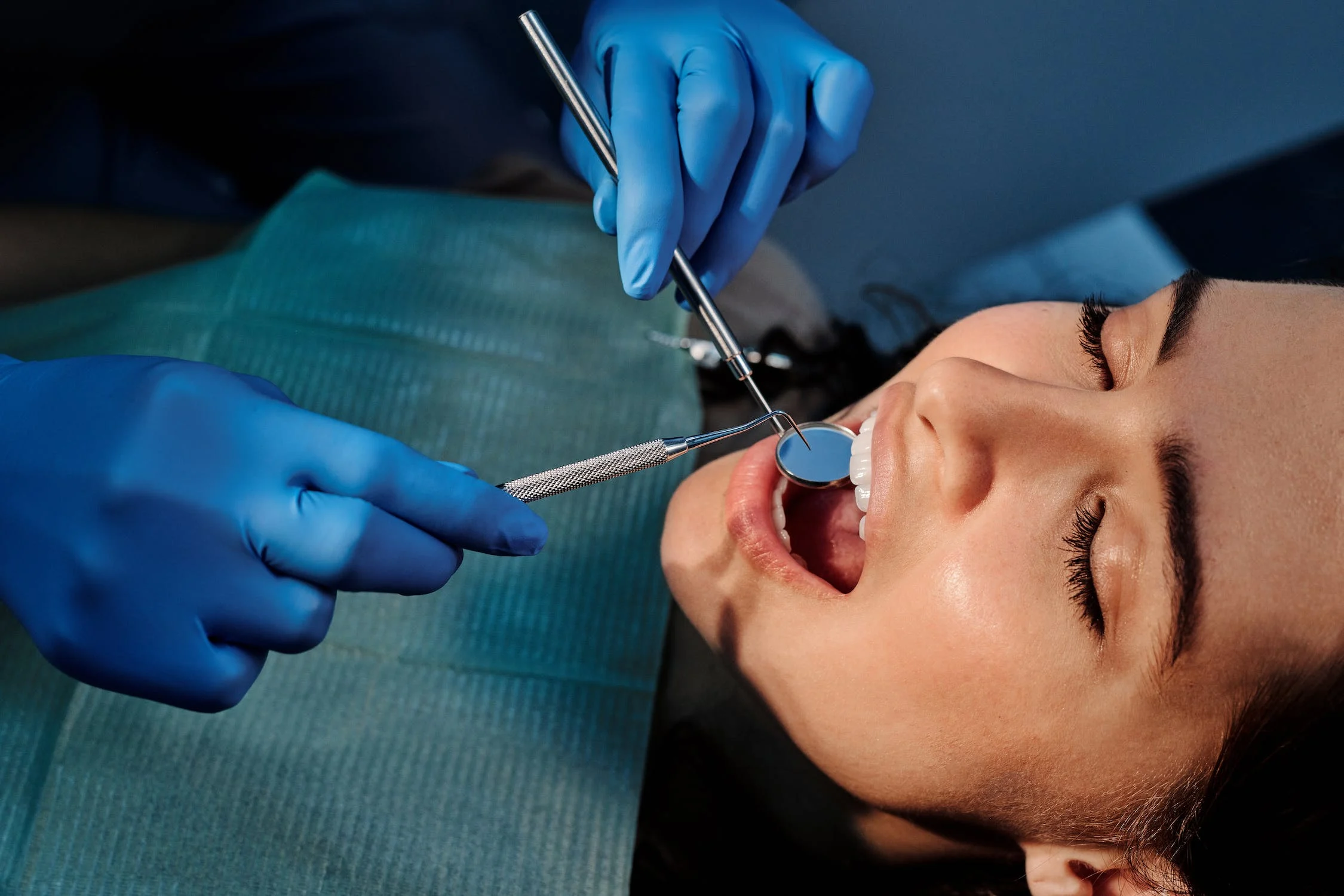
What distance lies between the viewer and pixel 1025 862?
3.05 feet

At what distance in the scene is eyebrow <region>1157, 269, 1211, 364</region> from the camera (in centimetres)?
75

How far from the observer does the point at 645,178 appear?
3.06 feet

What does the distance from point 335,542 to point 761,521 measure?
15.6 inches

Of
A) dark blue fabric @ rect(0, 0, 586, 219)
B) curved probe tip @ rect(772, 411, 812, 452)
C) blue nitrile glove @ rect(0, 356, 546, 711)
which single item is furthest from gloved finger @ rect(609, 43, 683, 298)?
dark blue fabric @ rect(0, 0, 586, 219)

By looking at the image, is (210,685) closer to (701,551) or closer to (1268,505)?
(701,551)

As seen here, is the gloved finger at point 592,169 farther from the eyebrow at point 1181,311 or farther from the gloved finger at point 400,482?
the eyebrow at point 1181,311

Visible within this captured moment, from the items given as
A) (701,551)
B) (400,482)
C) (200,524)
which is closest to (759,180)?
(701,551)

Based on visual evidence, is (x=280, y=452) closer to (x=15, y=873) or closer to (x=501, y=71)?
(x=15, y=873)

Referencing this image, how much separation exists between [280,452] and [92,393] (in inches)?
7.0

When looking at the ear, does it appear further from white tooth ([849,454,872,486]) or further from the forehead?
white tooth ([849,454,872,486])

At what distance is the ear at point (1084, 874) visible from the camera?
2.73 ft

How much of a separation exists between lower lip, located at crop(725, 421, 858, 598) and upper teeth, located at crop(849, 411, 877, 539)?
0.08 m

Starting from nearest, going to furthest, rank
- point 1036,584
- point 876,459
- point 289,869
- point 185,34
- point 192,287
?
point 1036,584
point 876,459
point 289,869
point 192,287
point 185,34

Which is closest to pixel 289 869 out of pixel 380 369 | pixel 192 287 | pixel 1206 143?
pixel 380 369
